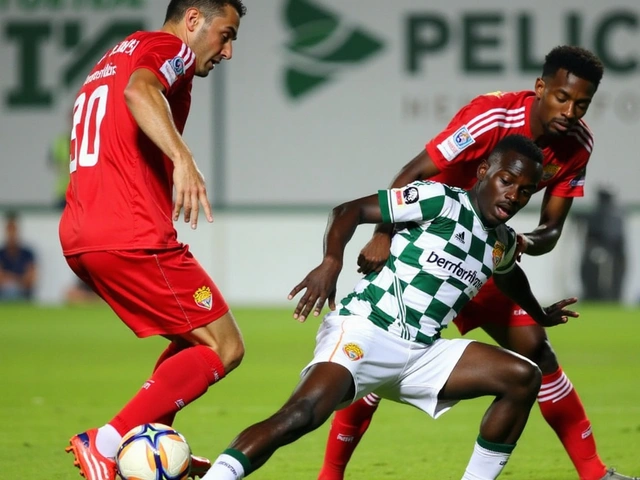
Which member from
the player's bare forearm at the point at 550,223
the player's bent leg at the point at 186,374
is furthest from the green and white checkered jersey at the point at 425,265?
the player's bare forearm at the point at 550,223

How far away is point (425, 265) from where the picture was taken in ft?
14.5

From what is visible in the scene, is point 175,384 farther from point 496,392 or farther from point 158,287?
point 496,392

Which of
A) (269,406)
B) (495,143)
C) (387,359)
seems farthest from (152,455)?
(269,406)

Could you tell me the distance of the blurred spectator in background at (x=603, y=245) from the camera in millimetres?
17344

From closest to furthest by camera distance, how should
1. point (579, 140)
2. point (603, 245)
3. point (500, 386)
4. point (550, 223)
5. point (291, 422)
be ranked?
point (291, 422) < point (500, 386) < point (579, 140) < point (550, 223) < point (603, 245)

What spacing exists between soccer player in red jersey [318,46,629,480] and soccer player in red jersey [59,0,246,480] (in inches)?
35.3

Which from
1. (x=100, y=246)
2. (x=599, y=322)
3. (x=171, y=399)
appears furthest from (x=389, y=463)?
(x=599, y=322)

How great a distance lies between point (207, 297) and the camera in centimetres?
443

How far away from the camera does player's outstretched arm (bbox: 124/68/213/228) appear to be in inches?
159

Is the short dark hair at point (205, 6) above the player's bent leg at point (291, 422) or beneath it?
above

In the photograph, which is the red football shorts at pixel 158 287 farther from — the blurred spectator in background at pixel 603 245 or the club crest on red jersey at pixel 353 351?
the blurred spectator in background at pixel 603 245

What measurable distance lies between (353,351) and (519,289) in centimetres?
98

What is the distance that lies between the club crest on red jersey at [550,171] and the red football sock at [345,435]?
129cm

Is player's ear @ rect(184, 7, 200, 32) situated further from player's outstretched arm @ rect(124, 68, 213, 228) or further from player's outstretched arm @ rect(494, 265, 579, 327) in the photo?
player's outstretched arm @ rect(494, 265, 579, 327)
